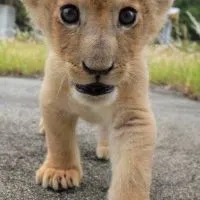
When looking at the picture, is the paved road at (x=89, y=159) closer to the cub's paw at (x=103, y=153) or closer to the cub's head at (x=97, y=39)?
the cub's paw at (x=103, y=153)

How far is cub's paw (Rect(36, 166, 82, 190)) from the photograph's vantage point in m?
2.46

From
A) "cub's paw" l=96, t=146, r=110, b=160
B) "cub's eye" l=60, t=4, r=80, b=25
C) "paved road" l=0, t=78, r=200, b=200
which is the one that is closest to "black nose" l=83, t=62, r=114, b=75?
"cub's eye" l=60, t=4, r=80, b=25

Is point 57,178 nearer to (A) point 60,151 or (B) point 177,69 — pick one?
(A) point 60,151

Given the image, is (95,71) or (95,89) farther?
(95,89)

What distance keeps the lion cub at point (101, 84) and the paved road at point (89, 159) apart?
0.09 meters

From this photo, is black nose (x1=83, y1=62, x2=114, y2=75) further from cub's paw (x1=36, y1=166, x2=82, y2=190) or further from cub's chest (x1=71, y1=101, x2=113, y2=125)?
cub's paw (x1=36, y1=166, x2=82, y2=190)

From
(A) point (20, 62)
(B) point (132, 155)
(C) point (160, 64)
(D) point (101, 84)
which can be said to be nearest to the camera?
(D) point (101, 84)

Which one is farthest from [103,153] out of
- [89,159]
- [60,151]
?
[60,151]

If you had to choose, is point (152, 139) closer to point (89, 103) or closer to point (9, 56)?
point (89, 103)

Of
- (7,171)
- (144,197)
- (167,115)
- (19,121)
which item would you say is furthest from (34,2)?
(167,115)

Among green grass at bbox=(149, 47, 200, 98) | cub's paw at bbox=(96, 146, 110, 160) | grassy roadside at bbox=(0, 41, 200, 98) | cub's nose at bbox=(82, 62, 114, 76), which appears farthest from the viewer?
grassy roadside at bbox=(0, 41, 200, 98)

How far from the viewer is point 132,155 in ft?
7.59

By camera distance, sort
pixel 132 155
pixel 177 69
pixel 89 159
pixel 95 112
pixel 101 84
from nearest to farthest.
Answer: pixel 101 84, pixel 132 155, pixel 95 112, pixel 89 159, pixel 177 69

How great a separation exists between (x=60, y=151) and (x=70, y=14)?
2.17ft
